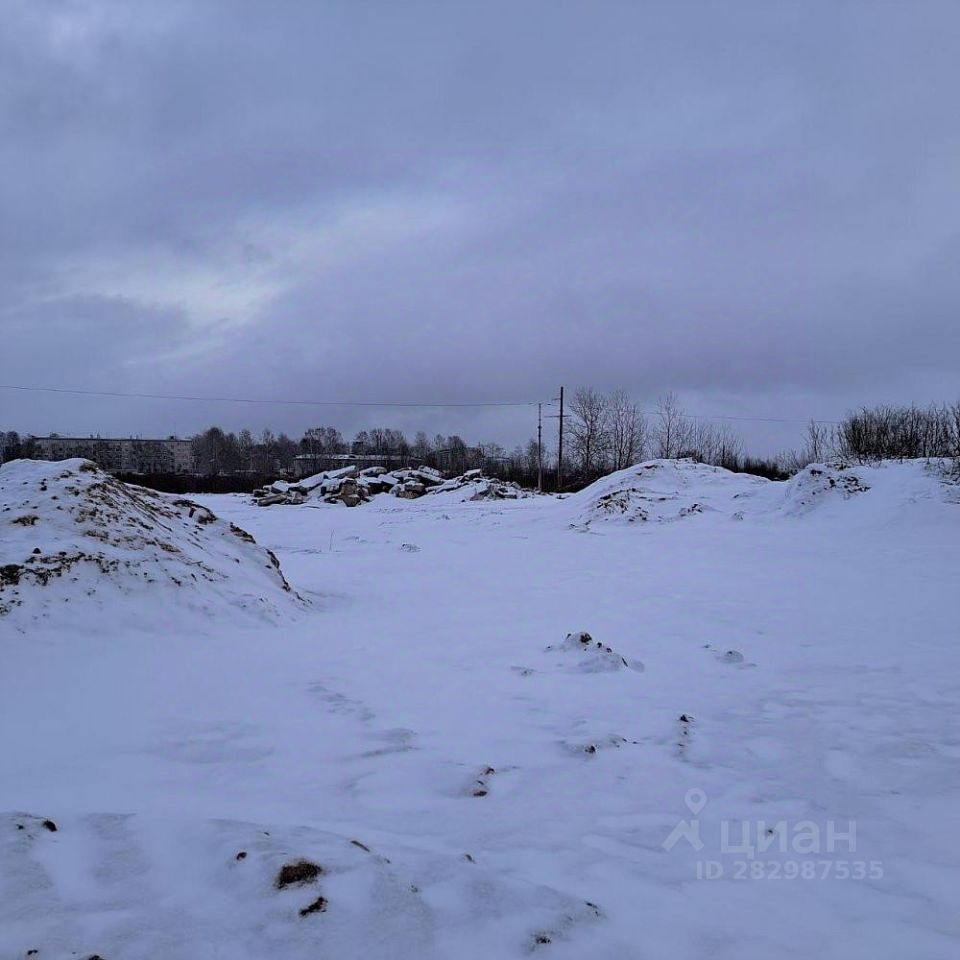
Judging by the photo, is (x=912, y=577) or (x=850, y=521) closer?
(x=912, y=577)

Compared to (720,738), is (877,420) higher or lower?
higher

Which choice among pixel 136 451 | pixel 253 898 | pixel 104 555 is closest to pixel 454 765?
pixel 253 898

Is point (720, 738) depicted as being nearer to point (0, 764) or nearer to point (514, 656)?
point (514, 656)

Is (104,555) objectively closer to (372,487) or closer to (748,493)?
(748,493)

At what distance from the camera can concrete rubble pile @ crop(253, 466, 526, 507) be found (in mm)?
27906

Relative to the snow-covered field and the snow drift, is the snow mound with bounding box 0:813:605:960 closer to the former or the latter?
the snow-covered field

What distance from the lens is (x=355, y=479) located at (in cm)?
3108

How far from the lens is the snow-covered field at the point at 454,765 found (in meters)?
1.66

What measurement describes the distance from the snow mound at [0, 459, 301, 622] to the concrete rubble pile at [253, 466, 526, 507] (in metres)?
20.8

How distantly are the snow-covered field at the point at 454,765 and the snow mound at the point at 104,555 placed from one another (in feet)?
0.10

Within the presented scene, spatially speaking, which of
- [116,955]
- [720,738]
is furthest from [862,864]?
[116,955]

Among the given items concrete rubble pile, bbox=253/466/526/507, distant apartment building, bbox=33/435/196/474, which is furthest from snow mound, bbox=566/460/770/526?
distant apartment building, bbox=33/435/196/474

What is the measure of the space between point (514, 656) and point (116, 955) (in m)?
3.20

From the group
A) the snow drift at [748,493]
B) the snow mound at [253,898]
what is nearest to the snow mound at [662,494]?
the snow drift at [748,493]
